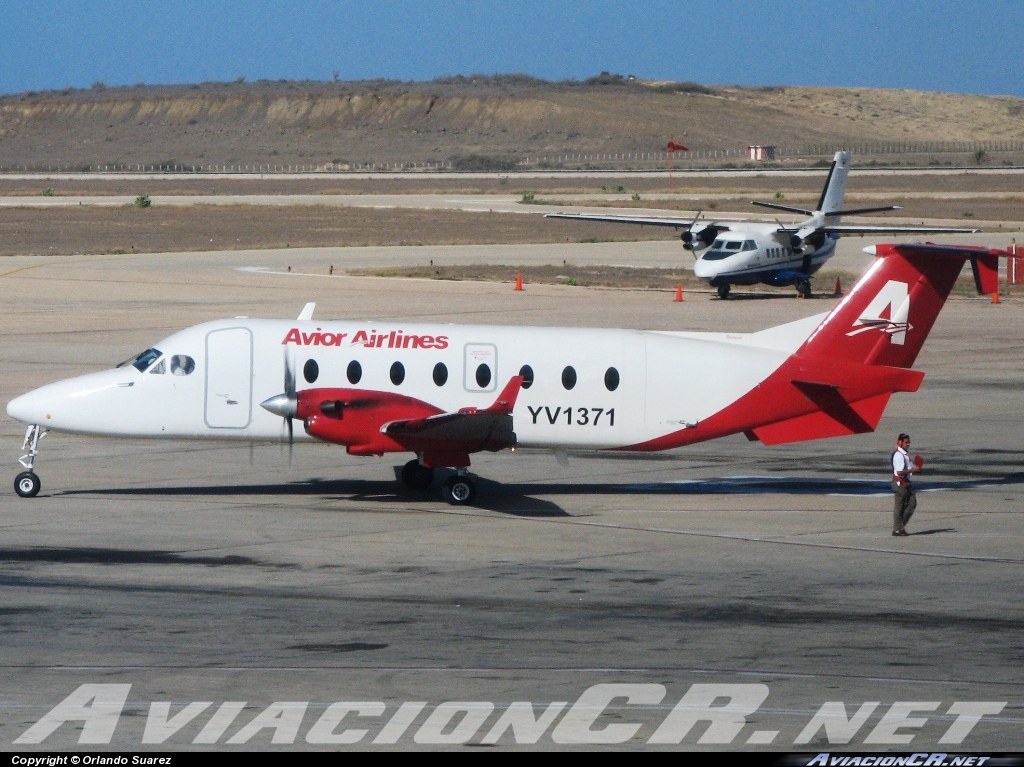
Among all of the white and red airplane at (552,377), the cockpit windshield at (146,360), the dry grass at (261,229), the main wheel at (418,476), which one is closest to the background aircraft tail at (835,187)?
the dry grass at (261,229)

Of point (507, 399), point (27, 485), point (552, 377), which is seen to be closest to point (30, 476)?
point (27, 485)

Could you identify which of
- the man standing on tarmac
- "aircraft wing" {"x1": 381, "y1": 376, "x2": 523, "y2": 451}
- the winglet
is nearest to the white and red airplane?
"aircraft wing" {"x1": 381, "y1": 376, "x2": 523, "y2": 451}

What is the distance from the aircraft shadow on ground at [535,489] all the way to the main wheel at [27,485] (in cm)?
49

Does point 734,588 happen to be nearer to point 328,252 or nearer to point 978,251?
point 978,251

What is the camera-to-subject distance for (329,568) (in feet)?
54.6

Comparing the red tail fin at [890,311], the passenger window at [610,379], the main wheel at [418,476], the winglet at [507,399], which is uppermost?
the red tail fin at [890,311]

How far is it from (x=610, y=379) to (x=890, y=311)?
172 inches

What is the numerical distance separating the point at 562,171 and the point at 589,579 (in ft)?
494

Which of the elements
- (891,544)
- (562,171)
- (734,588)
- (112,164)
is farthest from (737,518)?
(112,164)

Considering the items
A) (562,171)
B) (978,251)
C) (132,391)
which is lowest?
(132,391)

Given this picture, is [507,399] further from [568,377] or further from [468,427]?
[568,377]

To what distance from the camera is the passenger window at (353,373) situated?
67.7 ft

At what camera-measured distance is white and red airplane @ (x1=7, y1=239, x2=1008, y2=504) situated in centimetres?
2070

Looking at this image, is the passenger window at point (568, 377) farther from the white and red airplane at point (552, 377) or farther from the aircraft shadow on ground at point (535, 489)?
the aircraft shadow on ground at point (535, 489)
